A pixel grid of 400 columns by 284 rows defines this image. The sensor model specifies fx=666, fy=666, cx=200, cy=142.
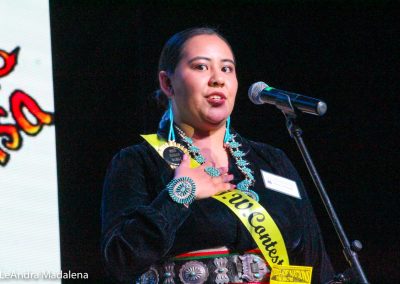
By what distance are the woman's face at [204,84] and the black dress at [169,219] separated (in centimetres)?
17

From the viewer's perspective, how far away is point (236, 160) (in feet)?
7.32

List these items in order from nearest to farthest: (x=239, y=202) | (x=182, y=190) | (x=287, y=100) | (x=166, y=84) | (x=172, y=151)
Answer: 1. (x=287, y=100)
2. (x=182, y=190)
3. (x=239, y=202)
4. (x=172, y=151)
5. (x=166, y=84)

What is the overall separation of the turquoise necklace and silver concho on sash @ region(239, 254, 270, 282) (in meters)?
0.20

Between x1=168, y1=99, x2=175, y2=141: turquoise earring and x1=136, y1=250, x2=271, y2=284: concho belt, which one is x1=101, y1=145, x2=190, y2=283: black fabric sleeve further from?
x1=168, y1=99, x2=175, y2=141: turquoise earring

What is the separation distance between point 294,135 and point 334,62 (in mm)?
1988

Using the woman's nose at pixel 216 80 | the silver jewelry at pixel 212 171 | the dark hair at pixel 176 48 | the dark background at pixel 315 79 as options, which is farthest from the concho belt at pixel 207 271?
the dark background at pixel 315 79

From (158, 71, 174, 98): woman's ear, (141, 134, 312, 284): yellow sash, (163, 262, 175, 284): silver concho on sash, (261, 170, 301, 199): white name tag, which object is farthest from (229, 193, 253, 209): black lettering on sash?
(158, 71, 174, 98): woman's ear

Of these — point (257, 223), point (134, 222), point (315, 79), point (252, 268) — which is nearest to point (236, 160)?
point (257, 223)

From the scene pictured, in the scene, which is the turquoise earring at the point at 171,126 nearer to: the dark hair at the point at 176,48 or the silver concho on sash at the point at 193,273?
the dark hair at the point at 176,48

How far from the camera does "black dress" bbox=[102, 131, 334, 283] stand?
1869mm

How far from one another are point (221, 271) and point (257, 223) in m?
0.19

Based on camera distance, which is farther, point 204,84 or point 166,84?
point 166,84

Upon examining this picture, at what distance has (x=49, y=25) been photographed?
127 inches

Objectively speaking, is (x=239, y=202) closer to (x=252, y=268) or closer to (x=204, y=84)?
(x=252, y=268)
